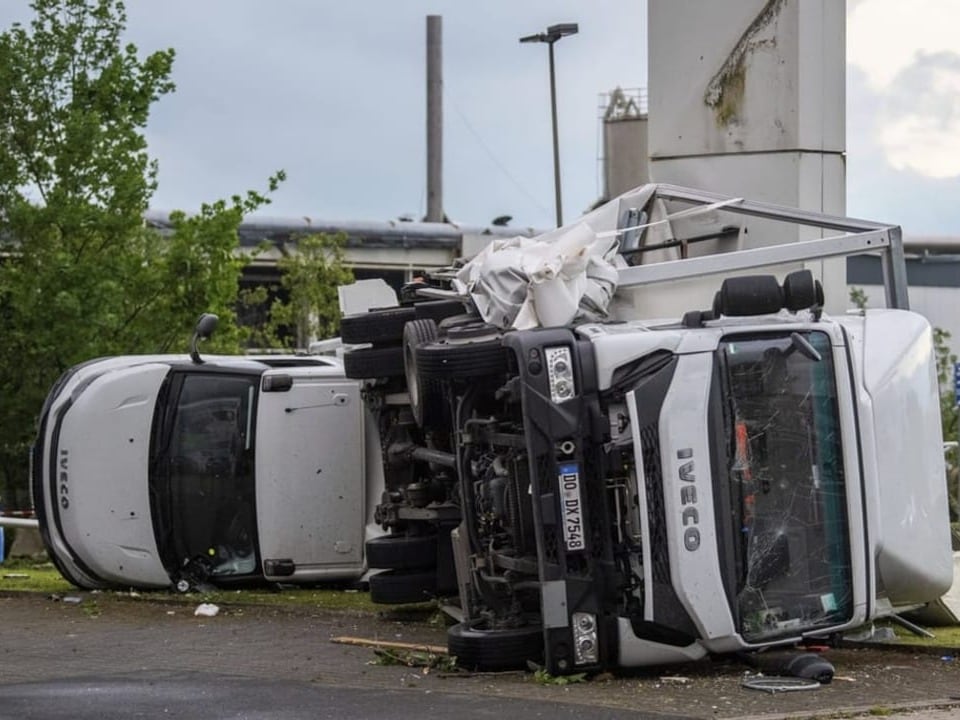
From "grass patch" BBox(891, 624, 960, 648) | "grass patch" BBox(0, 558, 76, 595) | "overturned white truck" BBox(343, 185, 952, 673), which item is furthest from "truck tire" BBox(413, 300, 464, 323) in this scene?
Result: "grass patch" BBox(0, 558, 76, 595)

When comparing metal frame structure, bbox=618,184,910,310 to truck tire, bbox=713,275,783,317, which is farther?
metal frame structure, bbox=618,184,910,310

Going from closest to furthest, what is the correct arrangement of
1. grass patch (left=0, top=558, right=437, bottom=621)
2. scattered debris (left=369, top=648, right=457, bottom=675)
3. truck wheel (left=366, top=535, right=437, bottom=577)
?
scattered debris (left=369, top=648, right=457, bottom=675) < truck wheel (left=366, top=535, right=437, bottom=577) < grass patch (left=0, top=558, right=437, bottom=621)

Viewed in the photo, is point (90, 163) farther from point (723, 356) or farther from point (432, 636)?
point (723, 356)

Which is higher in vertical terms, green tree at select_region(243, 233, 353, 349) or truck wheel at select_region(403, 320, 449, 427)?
green tree at select_region(243, 233, 353, 349)

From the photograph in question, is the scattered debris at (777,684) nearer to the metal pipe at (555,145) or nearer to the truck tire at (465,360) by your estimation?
the truck tire at (465,360)

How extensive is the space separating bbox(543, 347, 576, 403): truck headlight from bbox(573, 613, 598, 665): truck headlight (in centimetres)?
106

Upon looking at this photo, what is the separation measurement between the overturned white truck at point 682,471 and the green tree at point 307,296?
81.8 feet

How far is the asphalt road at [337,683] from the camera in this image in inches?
331

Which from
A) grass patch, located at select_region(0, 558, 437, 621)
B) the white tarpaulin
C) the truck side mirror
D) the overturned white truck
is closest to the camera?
the overturned white truck

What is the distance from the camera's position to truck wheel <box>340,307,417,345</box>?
1172cm

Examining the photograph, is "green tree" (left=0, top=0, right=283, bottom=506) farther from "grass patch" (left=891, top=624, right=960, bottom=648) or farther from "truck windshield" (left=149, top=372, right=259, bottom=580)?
"grass patch" (left=891, top=624, right=960, bottom=648)

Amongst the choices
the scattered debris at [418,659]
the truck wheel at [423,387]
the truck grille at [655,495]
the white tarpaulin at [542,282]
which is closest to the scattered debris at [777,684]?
the truck grille at [655,495]

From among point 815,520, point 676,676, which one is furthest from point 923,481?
point 676,676

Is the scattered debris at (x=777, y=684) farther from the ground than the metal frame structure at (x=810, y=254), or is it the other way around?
the metal frame structure at (x=810, y=254)
